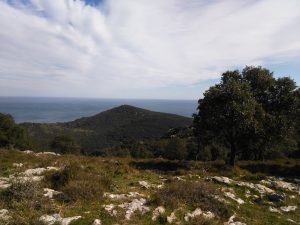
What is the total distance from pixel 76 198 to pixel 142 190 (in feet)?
12.7

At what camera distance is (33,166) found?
20.2m

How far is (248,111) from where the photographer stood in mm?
24922

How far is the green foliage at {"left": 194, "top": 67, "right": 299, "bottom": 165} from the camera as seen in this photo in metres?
25.6

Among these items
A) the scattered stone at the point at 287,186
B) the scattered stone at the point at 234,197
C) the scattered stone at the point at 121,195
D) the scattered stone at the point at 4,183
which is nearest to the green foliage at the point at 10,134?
the scattered stone at the point at 4,183

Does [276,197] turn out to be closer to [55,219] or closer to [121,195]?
[121,195]

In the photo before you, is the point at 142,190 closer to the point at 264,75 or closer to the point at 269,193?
the point at 269,193

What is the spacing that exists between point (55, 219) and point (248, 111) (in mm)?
18524

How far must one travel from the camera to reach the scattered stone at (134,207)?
12023 mm

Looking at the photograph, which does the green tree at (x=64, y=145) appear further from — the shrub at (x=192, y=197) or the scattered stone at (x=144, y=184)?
the shrub at (x=192, y=197)

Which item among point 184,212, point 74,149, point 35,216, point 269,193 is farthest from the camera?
point 74,149

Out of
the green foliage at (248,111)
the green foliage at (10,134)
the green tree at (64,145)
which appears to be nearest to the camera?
the green foliage at (248,111)

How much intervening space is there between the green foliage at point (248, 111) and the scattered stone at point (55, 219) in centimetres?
1721

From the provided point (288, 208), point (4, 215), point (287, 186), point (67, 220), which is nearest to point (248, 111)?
point (287, 186)

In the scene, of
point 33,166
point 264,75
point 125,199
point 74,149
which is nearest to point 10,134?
point 74,149
